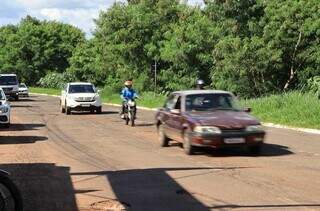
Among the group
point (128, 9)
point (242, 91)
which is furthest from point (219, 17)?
point (128, 9)

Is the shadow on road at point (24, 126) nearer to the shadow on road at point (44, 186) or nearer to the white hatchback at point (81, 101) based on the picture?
the white hatchback at point (81, 101)

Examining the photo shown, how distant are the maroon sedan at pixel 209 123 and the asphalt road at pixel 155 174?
0.33 meters

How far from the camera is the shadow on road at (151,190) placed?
8938mm

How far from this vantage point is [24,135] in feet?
67.2

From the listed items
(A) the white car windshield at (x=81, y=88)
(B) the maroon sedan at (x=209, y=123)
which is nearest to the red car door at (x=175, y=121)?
(B) the maroon sedan at (x=209, y=123)

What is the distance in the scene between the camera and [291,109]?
86.9 ft

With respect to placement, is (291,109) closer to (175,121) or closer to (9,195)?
(175,121)

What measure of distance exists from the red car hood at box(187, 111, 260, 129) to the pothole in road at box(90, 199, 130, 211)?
558 cm

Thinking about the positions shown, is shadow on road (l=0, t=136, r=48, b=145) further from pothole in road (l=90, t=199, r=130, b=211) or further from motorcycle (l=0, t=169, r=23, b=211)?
motorcycle (l=0, t=169, r=23, b=211)

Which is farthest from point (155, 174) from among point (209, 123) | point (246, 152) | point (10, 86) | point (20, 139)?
point (10, 86)

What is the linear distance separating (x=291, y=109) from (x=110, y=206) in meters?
18.5

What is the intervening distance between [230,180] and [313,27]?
2494 cm

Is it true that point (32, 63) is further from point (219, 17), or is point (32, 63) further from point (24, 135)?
point (24, 135)

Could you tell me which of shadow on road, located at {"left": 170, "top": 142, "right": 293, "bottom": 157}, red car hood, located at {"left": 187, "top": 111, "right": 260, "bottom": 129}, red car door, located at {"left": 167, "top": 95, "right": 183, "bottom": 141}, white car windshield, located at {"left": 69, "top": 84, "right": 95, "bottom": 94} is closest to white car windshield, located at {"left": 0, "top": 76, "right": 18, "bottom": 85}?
white car windshield, located at {"left": 69, "top": 84, "right": 95, "bottom": 94}
